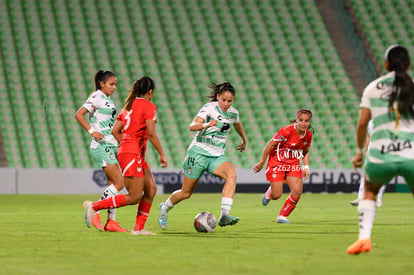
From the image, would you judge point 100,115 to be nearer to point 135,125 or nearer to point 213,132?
point 135,125

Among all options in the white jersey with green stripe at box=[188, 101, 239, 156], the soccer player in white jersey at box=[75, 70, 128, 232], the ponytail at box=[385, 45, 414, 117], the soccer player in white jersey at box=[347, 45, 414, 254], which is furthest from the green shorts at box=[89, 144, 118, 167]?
the ponytail at box=[385, 45, 414, 117]

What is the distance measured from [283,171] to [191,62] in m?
14.9

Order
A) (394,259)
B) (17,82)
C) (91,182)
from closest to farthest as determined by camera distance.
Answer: (394,259)
(91,182)
(17,82)

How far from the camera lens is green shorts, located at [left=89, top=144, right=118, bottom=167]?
9.07 m

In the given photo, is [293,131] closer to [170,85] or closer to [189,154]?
[189,154]

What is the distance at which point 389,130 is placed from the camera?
5.72m

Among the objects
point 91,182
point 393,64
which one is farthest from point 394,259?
point 91,182

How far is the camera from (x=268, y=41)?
26250mm

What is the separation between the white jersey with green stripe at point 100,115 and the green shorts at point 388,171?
172 inches

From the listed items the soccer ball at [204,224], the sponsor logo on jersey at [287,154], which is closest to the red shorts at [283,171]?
the sponsor logo on jersey at [287,154]

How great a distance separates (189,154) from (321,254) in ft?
11.1

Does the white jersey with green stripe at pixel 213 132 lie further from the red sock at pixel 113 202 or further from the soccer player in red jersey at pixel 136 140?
the red sock at pixel 113 202

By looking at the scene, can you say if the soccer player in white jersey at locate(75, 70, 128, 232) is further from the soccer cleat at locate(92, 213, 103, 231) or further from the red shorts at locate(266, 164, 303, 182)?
the red shorts at locate(266, 164, 303, 182)

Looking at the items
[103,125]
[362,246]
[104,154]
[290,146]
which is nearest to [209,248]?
[362,246]
